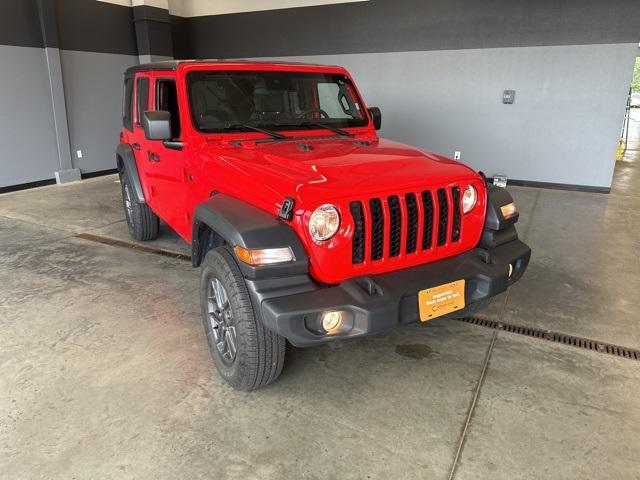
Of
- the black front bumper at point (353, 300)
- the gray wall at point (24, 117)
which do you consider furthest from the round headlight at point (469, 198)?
the gray wall at point (24, 117)

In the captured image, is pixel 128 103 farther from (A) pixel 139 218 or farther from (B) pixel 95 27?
(B) pixel 95 27

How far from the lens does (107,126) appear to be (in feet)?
27.1

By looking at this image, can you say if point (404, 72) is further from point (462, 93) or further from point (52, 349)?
point (52, 349)

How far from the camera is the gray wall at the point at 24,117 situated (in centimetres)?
671

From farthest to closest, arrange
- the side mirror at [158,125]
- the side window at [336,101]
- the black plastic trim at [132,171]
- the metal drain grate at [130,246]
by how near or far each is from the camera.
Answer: the metal drain grate at [130,246]
the black plastic trim at [132,171]
the side window at [336,101]
the side mirror at [158,125]

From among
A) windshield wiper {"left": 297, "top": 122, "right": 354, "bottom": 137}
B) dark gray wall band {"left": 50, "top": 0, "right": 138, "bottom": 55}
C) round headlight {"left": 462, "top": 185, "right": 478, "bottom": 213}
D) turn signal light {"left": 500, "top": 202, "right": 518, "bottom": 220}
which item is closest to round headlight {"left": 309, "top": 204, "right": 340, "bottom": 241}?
round headlight {"left": 462, "top": 185, "right": 478, "bottom": 213}

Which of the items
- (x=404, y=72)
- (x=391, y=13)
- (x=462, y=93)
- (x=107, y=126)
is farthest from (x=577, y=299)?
(x=107, y=126)

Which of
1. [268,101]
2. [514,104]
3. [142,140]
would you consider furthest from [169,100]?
[514,104]

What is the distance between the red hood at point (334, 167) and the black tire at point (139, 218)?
6.72 feet

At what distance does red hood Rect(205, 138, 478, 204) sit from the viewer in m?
2.06

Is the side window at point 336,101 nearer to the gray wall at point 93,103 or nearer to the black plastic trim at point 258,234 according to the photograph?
the black plastic trim at point 258,234

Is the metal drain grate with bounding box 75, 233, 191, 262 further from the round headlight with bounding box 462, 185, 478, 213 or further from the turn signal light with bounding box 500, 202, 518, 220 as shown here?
the turn signal light with bounding box 500, 202, 518, 220

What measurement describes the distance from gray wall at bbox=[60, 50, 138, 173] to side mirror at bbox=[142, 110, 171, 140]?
5.96 m

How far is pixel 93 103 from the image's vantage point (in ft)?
26.2
